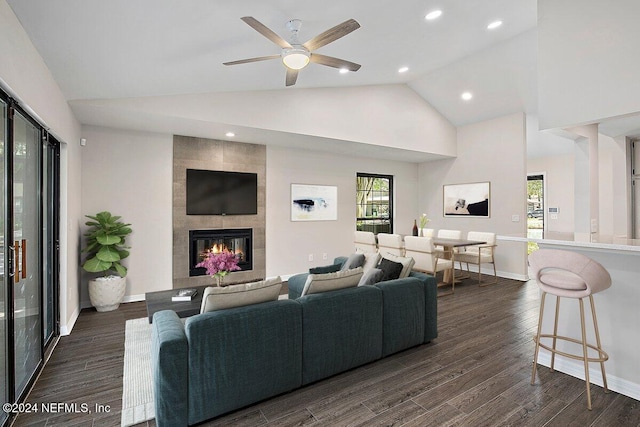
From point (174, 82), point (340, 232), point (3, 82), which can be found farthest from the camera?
point (340, 232)

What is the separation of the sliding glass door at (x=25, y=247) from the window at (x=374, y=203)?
17.8 feet

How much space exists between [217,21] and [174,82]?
4.65 feet

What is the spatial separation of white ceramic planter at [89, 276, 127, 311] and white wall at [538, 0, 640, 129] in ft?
17.7

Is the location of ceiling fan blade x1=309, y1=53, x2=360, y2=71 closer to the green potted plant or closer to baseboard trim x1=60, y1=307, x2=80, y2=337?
the green potted plant

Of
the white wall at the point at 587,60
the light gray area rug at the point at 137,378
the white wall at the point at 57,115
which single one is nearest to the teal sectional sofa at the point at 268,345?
the light gray area rug at the point at 137,378

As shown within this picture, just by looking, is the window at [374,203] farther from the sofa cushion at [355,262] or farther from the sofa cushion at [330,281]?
the sofa cushion at [330,281]

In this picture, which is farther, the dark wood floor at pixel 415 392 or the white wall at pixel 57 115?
the dark wood floor at pixel 415 392

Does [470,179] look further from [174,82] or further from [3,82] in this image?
[3,82]

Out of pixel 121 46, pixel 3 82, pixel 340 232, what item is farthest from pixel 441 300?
pixel 3 82

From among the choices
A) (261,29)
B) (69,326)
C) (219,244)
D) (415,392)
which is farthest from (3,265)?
(219,244)

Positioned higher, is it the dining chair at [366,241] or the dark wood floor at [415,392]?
the dining chair at [366,241]

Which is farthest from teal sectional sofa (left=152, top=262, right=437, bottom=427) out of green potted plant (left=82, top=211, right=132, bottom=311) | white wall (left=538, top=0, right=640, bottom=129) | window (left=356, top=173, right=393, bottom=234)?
window (left=356, top=173, right=393, bottom=234)

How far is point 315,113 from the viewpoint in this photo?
17.4ft

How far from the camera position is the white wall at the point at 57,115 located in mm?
2008
